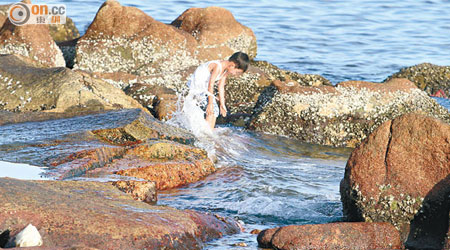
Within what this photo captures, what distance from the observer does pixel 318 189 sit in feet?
25.8

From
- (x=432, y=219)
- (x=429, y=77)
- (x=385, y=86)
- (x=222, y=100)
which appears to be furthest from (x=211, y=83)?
(x=429, y=77)

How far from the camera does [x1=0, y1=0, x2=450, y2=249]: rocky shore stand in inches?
194

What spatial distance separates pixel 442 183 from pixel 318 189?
2.61 metres

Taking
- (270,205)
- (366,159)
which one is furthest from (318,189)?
(366,159)

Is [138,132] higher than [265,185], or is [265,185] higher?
[138,132]

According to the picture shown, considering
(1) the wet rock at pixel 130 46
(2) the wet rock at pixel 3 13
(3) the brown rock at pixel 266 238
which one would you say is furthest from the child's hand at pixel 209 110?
(2) the wet rock at pixel 3 13

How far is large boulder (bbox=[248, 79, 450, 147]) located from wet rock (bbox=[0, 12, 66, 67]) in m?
4.84

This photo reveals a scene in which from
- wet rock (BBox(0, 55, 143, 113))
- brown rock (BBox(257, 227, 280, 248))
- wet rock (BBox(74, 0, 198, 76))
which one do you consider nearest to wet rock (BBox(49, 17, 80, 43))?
wet rock (BBox(74, 0, 198, 76))

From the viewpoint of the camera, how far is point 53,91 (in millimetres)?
9773

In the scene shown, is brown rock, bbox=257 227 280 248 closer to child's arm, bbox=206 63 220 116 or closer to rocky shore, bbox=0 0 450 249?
rocky shore, bbox=0 0 450 249

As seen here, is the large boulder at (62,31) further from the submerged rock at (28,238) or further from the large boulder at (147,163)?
the submerged rock at (28,238)

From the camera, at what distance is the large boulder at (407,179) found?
17.6 feet

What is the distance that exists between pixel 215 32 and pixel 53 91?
20.9ft

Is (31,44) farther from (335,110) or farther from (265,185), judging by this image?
(265,185)
